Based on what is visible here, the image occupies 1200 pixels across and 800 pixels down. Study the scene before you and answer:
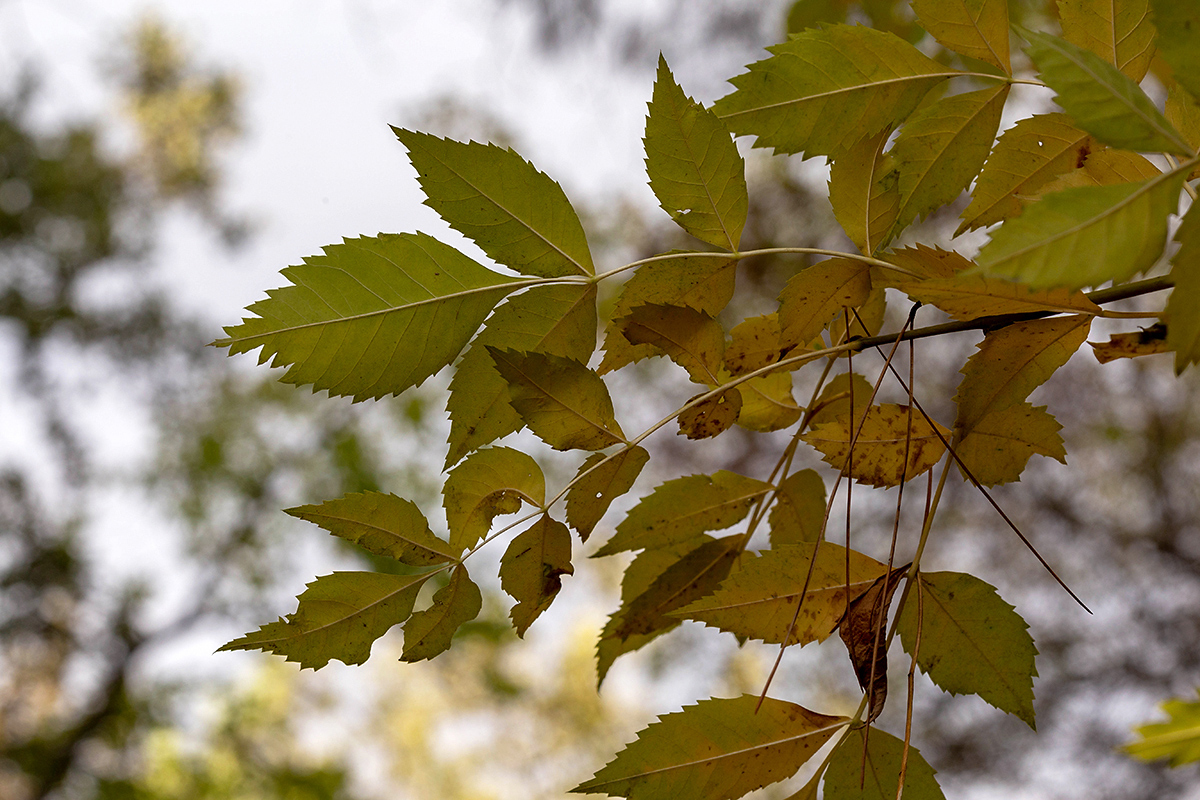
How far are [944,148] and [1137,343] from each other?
90mm

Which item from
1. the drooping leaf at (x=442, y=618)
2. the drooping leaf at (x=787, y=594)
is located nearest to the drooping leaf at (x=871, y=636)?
the drooping leaf at (x=787, y=594)

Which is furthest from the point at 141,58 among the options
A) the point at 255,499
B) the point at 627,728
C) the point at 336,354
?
the point at 336,354

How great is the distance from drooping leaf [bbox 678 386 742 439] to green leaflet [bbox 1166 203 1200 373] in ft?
0.42

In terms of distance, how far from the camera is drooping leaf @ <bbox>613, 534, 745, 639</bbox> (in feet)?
0.95

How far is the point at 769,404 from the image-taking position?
0.32m

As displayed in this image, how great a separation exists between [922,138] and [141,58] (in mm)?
5123

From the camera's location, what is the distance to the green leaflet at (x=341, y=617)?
234 millimetres

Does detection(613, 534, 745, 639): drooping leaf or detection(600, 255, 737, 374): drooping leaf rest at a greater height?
detection(600, 255, 737, 374): drooping leaf

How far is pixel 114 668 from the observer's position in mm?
3982

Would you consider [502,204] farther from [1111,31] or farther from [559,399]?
[1111,31]

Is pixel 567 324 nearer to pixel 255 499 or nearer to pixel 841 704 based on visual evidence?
pixel 841 704

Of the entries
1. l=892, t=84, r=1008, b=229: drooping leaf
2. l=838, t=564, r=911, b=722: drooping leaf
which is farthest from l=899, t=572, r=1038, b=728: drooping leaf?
l=892, t=84, r=1008, b=229: drooping leaf

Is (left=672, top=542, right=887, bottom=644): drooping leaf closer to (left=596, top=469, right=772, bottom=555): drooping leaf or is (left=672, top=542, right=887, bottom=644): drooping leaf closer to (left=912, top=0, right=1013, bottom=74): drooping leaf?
(left=596, top=469, right=772, bottom=555): drooping leaf

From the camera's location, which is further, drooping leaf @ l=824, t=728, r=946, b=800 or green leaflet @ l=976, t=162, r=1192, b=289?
drooping leaf @ l=824, t=728, r=946, b=800
